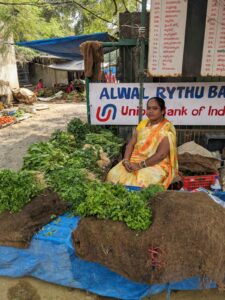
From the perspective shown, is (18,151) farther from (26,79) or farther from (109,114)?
(26,79)

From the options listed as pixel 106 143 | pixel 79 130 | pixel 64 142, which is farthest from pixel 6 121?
pixel 106 143

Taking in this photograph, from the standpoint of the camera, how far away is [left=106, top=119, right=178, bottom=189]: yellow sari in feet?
11.5

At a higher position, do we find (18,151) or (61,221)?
(61,221)

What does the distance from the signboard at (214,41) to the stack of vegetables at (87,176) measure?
199 centimetres

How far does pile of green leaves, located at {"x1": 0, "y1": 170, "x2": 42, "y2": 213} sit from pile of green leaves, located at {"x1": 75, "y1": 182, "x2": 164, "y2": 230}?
0.71 m

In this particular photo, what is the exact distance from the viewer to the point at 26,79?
20.8 meters

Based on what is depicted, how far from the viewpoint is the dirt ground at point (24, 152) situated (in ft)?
8.59

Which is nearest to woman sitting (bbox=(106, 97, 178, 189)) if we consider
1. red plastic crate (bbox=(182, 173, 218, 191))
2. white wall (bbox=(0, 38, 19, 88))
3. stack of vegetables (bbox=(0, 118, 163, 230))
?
red plastic crate (bbox=(182, 173, 218, 191))

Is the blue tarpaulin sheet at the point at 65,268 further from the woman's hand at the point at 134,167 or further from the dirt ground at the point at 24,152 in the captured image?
the woman's hand at the point at 134,167

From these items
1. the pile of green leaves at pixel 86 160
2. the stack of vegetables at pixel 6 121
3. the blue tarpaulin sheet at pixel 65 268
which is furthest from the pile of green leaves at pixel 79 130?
the stack of vegetables at pixel 6 121

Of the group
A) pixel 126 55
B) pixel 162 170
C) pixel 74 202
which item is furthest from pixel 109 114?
pixel 74 202

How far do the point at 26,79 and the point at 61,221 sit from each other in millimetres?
20140

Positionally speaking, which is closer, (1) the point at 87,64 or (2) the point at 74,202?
(2) the point at 74,202

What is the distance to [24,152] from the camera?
6.82 m
